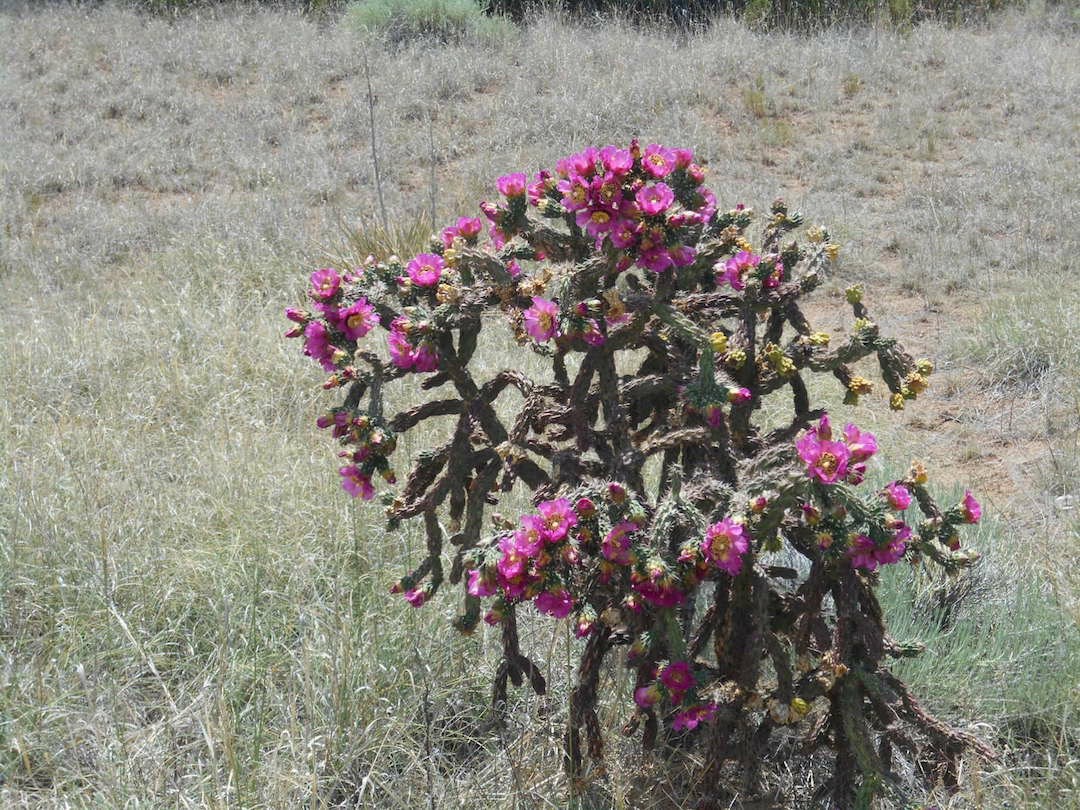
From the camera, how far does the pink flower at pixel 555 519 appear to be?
180 cm

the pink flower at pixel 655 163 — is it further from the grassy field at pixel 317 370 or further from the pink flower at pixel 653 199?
the grassy field at pixel 317 370

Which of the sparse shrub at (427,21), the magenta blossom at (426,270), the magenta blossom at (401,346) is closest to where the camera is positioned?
the magenta blossom at (401,346)

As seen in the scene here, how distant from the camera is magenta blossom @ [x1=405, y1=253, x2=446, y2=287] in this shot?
2.19 metres

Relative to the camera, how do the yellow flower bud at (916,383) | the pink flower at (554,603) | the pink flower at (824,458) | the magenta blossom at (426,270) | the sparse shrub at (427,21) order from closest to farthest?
the pink flower at (824,458), the pink flower at (554,603), the yellow flower bud at (916,383), the magenta blossom at (426,270), the sparse shrub at (427,21)

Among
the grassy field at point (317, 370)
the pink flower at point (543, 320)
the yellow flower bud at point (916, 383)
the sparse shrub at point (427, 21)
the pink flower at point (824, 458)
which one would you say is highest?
the sparse shrub at point (427, 21)

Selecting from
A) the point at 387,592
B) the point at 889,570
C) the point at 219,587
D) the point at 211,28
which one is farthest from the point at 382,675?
the point at 211,28

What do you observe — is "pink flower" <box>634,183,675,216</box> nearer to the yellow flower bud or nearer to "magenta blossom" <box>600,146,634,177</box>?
"magenta blossom" <box>600,146,634,177</box>

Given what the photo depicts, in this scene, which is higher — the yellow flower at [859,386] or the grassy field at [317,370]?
the yellow flower at [859,386]

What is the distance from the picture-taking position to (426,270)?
2.21 metres

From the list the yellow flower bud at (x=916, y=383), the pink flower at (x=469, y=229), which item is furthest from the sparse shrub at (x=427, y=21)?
the yellow flower bud at (x=916, y=383)

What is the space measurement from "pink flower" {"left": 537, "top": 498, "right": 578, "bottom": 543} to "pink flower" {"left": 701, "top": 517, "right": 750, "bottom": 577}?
0.77 feet

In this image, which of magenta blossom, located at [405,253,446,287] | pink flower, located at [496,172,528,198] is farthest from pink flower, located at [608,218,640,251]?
magenta blossom, located at [405,253,446,287]

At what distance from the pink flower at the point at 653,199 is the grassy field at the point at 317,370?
88 centimetres

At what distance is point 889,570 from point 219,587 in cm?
177
